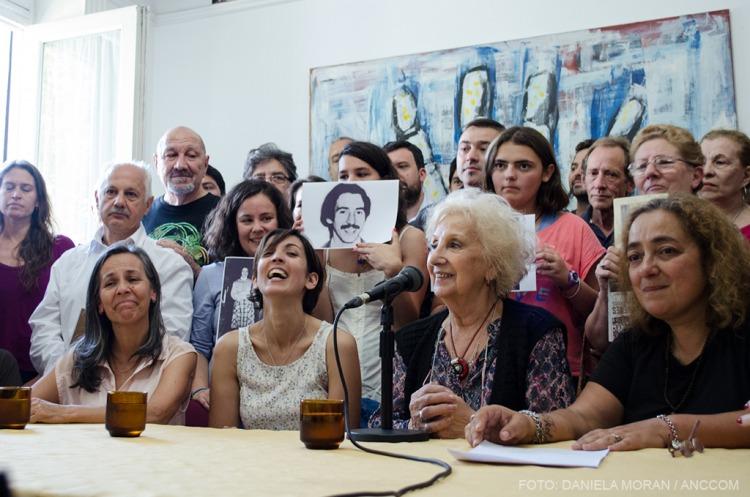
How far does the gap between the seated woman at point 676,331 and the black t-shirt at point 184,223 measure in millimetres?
2205

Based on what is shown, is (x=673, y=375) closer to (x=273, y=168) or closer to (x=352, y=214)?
(x=352, y=214)

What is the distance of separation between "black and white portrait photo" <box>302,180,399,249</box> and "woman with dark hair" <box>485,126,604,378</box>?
0.42 metres

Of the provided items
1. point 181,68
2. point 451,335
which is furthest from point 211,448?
point 181,68

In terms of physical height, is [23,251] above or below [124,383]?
above

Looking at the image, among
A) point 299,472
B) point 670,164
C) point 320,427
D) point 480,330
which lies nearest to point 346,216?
point 480,330

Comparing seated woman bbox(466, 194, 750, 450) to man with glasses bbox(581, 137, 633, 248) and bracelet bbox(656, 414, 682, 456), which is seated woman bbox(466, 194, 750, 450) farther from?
man with glasses bbox(581, 137, 633, 248)

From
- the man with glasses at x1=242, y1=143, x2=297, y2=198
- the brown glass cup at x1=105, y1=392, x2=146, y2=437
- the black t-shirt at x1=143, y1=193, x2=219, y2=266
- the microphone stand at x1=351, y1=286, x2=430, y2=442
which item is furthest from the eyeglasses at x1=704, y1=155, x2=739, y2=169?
the brown glass cup at x1=105, y1=392, x2=146, y2=437

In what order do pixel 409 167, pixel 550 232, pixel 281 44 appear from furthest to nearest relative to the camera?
1. pixel 281 44
2. pixel 409 167
3. pixel 550 232

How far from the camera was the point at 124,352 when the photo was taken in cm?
289

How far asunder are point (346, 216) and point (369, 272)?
9.7 inches

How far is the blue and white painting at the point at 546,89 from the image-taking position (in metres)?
4.82

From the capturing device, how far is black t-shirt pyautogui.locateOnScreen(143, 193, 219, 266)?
387cm

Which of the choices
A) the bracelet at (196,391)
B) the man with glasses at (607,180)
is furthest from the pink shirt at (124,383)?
the man with glasses at (607,180)

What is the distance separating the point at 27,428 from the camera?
2104 mm
